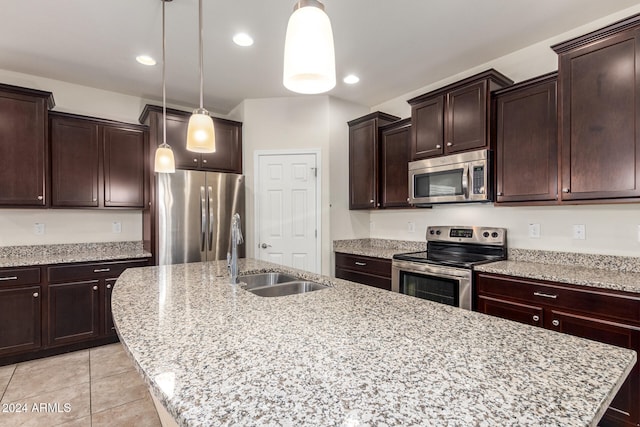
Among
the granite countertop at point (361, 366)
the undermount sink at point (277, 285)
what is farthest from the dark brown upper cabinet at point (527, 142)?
the undermount sink at point (277, 285)

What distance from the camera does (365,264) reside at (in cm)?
351

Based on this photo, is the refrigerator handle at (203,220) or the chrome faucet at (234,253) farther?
the refrigerator handle at (203,220)

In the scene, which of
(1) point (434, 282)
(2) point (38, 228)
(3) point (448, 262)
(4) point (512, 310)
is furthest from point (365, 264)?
(2) point (38, 228)

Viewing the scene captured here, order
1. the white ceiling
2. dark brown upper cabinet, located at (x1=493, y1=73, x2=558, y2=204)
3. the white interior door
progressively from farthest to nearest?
1. the white interior door
2. dark brown upper cabinet, located at (x1=493, y1=73, x2=558, y2=204)
3. the white ceiling

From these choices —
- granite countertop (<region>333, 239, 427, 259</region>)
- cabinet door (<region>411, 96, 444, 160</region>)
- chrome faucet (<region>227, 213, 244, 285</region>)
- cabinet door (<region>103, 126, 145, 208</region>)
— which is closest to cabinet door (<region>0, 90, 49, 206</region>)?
cabinet door (<region>103, 126, 145, 208</region>)

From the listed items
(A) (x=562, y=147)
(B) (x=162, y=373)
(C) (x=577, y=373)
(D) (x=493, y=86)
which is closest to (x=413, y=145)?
(D) (x=493, y=86)

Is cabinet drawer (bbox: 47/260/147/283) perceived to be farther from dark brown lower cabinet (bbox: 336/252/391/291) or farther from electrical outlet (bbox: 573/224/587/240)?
electrical outlet (bbox: 573/224/587/240)

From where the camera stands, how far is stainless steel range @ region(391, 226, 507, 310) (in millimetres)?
2518

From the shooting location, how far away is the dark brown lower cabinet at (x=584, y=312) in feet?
5.77

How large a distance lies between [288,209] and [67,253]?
2.41 metres

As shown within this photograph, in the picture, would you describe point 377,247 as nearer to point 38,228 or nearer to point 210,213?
point 210,213

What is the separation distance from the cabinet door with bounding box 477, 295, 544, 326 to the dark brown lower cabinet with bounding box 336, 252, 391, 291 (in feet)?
3.24

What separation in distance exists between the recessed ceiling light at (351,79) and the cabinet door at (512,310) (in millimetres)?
2417

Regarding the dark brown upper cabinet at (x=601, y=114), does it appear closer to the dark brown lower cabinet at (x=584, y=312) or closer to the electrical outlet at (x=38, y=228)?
the dark brown lower cabinet at (x=584, y=312)
